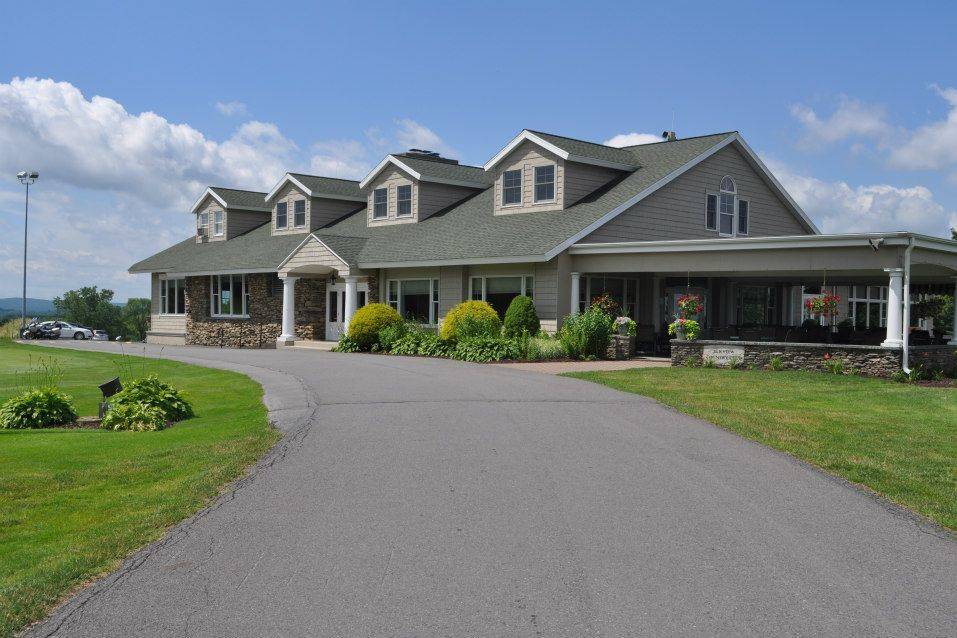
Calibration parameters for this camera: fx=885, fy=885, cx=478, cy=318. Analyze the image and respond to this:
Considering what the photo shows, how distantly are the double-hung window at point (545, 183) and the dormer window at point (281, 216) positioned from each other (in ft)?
48.4

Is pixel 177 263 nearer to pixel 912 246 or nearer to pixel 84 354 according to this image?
pixel 84 354

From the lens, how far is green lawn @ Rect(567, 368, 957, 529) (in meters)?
9.17

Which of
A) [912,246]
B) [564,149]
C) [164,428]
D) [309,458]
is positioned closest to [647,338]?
[564,149]

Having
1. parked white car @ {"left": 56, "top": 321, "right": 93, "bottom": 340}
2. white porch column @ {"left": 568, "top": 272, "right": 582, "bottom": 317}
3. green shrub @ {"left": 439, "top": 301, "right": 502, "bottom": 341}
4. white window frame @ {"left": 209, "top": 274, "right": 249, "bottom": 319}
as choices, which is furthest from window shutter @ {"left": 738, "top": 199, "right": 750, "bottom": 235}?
parked white car @ {"left": 56, "top": 321, "right": 93, "bottom": 340}

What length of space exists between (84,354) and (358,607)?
95.1ft

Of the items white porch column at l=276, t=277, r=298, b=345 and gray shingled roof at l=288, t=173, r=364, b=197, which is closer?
white porch column at l=276, t=277, r=298, b=345

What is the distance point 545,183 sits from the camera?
93.2ft

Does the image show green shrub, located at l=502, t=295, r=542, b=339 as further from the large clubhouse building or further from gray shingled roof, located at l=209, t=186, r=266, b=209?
gray shingled roof, located at l=209, t=186, r=266, b=209

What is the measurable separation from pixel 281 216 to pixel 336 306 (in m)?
7.75

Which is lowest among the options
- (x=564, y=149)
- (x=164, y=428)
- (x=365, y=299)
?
(x=164, y=428)

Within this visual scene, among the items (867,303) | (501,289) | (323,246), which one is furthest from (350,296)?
(867,303)

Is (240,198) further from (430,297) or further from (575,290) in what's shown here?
(575,290)

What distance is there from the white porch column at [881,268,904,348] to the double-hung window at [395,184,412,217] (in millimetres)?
18430

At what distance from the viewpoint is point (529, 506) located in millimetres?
7574
